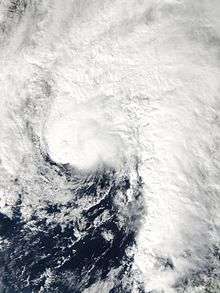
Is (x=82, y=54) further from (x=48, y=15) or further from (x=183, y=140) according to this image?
(x=183, y=140)

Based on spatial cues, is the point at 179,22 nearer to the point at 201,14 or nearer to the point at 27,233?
the point at 201,14

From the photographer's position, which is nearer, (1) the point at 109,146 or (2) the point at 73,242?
(2) the point at 73,242

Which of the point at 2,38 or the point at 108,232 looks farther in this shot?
the point at 2,38

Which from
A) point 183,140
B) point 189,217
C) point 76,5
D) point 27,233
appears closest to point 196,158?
point 183,140

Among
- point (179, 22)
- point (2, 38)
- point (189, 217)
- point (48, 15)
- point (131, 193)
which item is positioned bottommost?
point (131, 193)

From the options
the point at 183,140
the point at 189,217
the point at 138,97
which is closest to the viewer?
the point at 189,217

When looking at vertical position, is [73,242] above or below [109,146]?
below

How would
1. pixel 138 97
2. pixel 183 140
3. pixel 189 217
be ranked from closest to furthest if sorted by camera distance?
pixel 189 217 < pixel 183 140 < pixel 138 97

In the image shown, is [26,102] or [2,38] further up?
[2,38]

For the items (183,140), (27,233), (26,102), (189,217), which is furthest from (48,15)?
(189,217)
